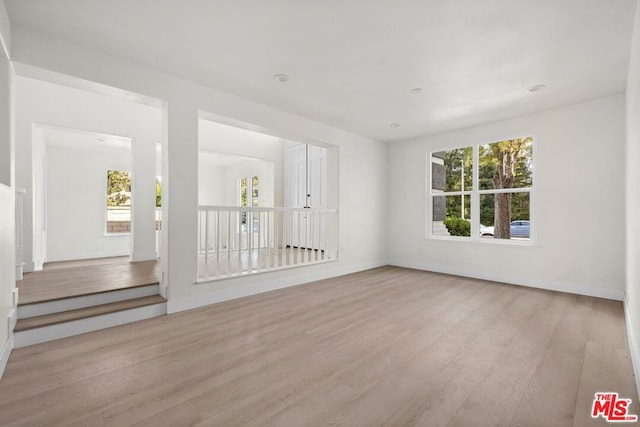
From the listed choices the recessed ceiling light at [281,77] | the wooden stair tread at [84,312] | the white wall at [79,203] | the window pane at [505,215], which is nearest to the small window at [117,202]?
the white wall at [79,203]

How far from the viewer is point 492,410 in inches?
63.3

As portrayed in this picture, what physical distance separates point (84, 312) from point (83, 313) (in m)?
0.03

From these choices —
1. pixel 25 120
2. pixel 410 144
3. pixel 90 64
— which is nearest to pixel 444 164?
pixel 410 144

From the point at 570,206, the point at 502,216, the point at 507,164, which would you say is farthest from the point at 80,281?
the point at 570,206

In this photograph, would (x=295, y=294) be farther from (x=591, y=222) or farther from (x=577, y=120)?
(x=577, y=120)

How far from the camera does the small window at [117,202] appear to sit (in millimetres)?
6848

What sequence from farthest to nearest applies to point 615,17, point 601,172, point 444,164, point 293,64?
point 444,164 < point 601,172 < point 293,64 < point 615,17

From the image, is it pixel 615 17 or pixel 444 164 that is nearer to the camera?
pixel 615 17

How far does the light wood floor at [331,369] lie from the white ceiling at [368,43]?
255 cm

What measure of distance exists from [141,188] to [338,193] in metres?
3.34

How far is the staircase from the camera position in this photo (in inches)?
94.7

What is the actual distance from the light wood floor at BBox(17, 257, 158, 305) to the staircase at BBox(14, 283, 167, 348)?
0.19 ft

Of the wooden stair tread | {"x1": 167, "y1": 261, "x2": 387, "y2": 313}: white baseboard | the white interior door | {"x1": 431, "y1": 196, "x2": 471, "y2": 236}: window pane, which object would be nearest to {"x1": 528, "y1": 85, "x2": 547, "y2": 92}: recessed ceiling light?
{"x1": 431, "y1": 196, "x2": 471, "y2": 236}: window pane

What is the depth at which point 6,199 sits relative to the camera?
2.10 metres
